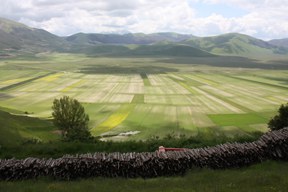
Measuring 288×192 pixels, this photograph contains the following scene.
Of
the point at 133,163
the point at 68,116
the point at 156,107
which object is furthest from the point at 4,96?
the point at 133,163

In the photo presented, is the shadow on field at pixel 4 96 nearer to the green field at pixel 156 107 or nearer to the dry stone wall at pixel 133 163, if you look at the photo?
the green field at pixel 156 107

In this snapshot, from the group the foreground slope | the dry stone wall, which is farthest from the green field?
the dry stone wall

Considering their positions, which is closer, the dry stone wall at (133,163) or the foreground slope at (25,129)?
the dry stone wall at (133,163)

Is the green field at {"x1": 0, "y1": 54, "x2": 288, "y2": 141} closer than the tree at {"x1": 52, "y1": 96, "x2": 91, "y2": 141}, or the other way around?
the tree at {"x1": 52, "y1": 96, "x2": 91, "y2": 141}

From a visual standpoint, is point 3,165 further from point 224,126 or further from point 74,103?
point 224,126

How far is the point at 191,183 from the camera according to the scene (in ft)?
69.8

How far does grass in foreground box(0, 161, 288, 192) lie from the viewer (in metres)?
19.5

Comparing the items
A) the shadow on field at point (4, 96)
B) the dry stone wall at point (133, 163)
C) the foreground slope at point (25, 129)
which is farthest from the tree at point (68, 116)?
the shadow on field at point (4, 96)

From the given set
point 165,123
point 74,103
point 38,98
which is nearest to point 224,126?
point 165,123

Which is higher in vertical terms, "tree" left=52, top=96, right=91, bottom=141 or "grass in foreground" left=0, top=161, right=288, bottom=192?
"grass in foreground" left=0, top=161, right=288, bottom=192

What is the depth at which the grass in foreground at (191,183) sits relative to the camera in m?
19.5

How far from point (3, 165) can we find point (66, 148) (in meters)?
7.33

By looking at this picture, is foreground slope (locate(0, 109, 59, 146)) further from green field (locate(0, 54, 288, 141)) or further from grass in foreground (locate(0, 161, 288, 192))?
grass in foreground (locate(0, 161, 288, 192))

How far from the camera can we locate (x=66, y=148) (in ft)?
103
